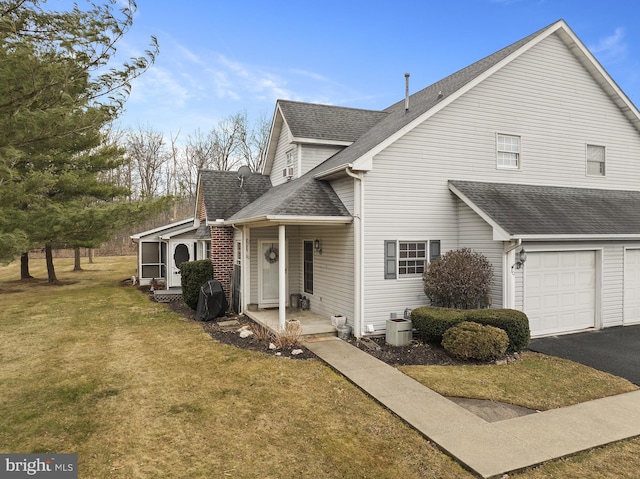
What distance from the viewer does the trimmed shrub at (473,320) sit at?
27.3ft

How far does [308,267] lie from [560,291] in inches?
278

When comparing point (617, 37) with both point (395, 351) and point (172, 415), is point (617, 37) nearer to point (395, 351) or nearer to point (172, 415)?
point (395, 351)

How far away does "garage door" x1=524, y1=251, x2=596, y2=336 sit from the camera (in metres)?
9.77

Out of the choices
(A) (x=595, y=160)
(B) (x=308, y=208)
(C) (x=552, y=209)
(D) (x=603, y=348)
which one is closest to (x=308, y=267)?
(B) (x=308, y=208)

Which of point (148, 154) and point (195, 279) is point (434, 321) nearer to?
point (195, 279)

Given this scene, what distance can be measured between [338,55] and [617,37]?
14585mm

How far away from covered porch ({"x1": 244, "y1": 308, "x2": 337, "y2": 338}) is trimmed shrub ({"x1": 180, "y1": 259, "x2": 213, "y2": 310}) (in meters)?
2.17

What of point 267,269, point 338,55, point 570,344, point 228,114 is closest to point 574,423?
point 570,344

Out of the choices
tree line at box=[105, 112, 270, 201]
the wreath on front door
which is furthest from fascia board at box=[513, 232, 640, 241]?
tree line at box=[105, 112, 270, 201]

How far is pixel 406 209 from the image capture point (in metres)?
10.2

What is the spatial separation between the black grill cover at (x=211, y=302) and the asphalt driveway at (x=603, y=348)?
8.86 m

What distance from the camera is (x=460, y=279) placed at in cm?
920

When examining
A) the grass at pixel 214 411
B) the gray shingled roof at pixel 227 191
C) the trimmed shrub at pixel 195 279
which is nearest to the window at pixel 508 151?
the grass at pixel 214 411

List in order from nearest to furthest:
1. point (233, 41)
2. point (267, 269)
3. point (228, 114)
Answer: point (267, 269) → point (233, 41) → point (228, 114)
